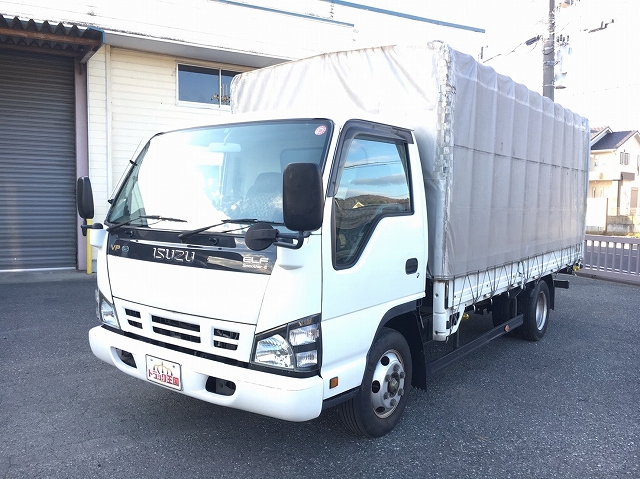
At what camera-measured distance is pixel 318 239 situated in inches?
125

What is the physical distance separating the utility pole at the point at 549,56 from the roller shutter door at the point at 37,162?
11.4 metres

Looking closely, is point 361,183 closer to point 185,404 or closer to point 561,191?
point 185,404

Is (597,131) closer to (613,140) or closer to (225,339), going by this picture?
(613,140)

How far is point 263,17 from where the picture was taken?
12102 millimetres

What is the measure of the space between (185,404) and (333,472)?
5.00 feet

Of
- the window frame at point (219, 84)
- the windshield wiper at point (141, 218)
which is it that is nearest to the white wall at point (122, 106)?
the window frame at point (219, 84)

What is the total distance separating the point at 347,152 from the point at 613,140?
46.7 m

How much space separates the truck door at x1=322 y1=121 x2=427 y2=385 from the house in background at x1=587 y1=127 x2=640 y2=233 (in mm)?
40658

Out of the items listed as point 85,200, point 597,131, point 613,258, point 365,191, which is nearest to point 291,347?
point 365,191

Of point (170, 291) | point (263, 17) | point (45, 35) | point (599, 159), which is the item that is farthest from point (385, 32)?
point (599, 159)

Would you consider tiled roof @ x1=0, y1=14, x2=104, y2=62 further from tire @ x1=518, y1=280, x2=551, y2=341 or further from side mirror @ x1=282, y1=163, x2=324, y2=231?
tire @ x1=518, y1=280, x2=551, y2=341

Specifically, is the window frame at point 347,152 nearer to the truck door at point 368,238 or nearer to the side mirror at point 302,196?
the truck door at point 368,238

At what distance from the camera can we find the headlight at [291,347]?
10.2ft

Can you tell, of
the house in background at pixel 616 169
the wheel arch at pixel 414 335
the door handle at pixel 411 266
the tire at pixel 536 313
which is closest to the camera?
the door handle at pixel 411 266
